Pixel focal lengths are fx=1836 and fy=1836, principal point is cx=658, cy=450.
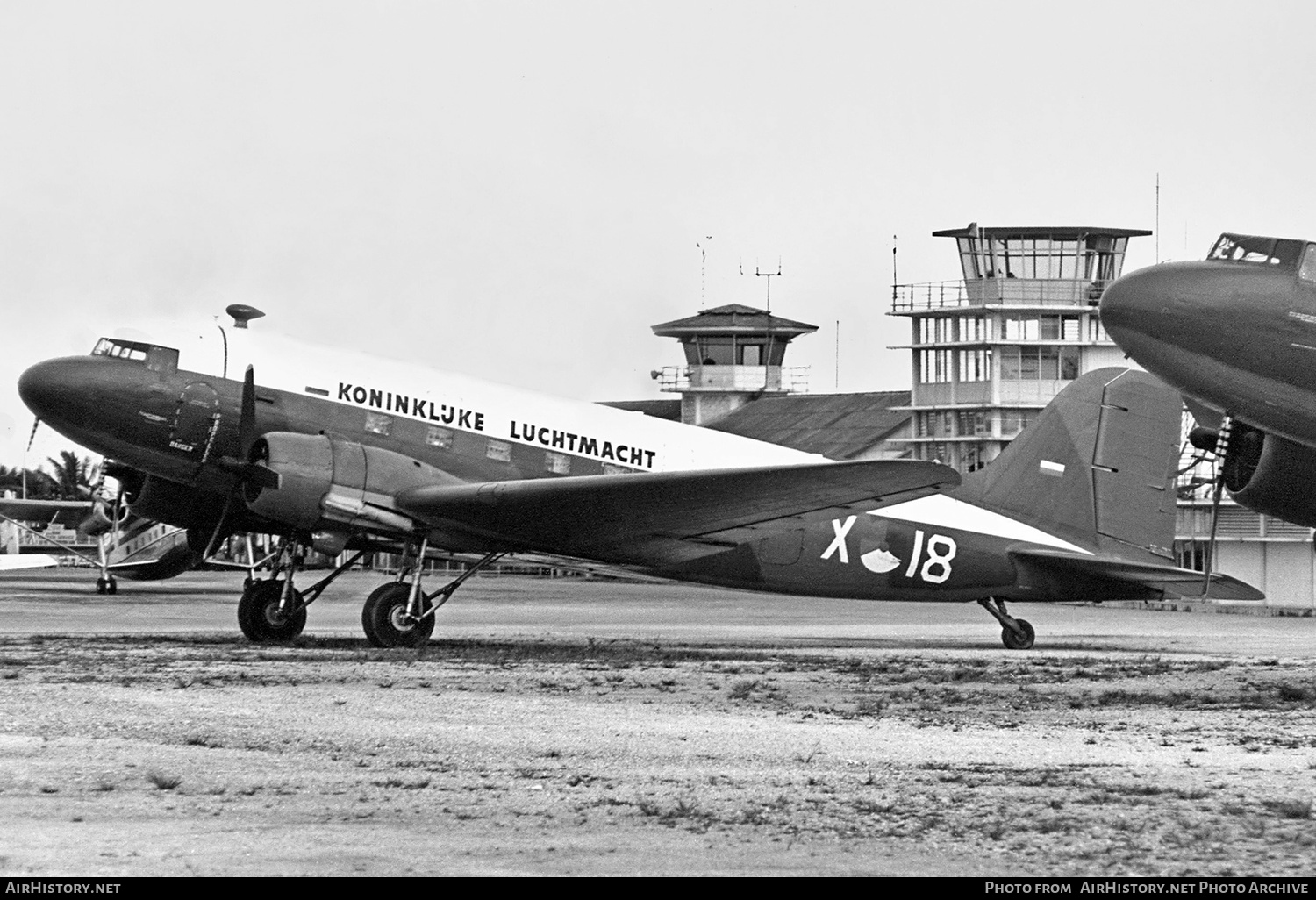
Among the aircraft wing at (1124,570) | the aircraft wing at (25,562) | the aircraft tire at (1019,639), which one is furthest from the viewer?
the aircraft wing at (25,562)

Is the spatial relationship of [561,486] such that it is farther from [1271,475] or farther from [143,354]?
[1271,475]

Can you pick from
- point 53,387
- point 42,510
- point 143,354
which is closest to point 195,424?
point 143,354

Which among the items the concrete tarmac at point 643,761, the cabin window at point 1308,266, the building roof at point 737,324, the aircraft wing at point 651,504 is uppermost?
the building roof at point 737,324

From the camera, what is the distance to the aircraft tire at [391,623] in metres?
22.3

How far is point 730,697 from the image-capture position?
16672mm

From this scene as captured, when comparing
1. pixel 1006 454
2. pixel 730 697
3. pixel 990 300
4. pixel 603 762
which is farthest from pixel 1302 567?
pixel 603 762

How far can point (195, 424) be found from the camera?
23422 mm

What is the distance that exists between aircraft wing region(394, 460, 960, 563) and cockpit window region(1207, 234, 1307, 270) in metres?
5.03

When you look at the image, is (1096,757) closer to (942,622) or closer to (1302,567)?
(942,622)

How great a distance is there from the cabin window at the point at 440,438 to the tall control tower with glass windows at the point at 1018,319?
63.4 m

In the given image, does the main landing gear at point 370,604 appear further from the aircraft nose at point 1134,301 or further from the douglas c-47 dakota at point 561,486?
the aircraft nose at point 1134,301

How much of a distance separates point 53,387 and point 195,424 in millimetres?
1832

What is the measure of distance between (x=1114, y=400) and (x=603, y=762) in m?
16.2

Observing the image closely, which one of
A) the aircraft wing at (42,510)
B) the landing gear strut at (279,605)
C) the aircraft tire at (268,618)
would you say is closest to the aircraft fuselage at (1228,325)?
the landing gear strut at (279,605)
